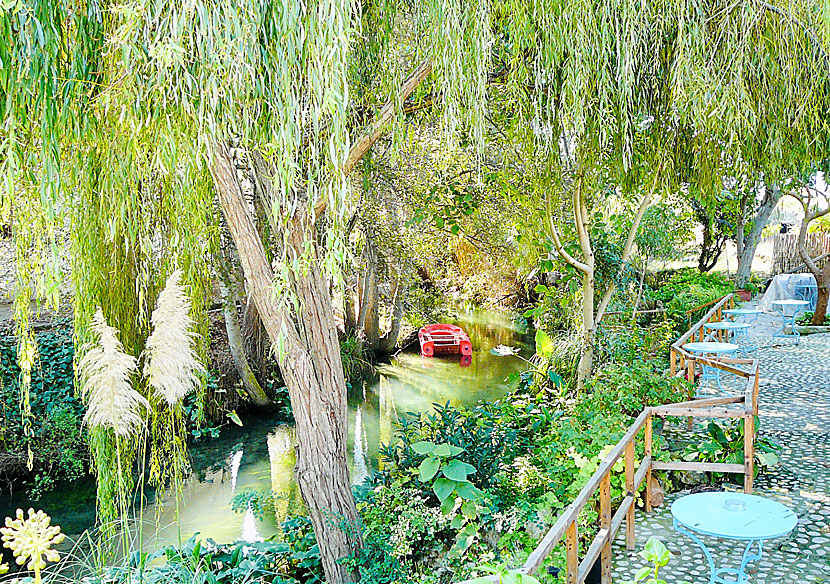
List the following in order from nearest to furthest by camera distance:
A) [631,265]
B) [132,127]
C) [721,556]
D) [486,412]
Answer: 1. [132,127]
2. [721,556]
3. [486,412]
4. [631,265]

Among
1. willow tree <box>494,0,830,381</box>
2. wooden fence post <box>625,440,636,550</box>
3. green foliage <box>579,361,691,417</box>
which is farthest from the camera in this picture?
green foliage <box>579,361,691,417</box>

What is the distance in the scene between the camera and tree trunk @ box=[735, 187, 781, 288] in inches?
614

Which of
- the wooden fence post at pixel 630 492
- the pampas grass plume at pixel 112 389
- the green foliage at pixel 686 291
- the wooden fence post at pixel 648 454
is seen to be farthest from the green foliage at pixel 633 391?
the green foliage at pixel 686 291

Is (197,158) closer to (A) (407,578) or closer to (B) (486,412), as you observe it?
(A) (407,578)

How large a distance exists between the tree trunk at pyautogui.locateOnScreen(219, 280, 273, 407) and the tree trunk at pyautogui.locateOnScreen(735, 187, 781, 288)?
12027 mm

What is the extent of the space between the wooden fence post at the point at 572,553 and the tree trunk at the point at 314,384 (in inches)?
84.5

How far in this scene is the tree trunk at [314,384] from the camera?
181 inches

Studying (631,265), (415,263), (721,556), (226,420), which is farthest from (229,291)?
(721,556)

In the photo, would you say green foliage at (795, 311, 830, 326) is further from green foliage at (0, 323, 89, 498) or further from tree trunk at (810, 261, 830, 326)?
green foliage at (0, 323, 89, 498)

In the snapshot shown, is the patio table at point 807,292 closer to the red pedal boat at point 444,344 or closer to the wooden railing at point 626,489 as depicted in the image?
the red pedal boat at point 444,344

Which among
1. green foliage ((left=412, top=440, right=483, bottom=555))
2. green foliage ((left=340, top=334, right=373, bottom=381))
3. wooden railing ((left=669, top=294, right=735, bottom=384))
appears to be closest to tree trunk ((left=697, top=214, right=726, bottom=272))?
wooden railing ((left=669, top=294, right=735, bottom=384))

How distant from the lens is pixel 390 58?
4.66 meters

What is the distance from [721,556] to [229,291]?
8.32m

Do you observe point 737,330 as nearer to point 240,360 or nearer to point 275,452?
point 275,452
